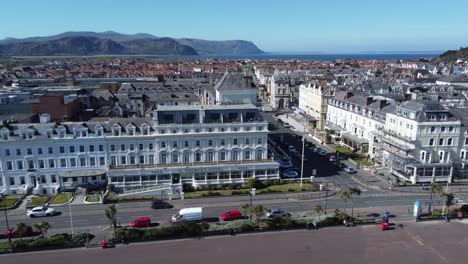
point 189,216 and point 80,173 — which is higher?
point 80,173

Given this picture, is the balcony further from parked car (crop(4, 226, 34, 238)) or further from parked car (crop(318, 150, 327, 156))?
parked car (crop(318, 150, 327, 156))

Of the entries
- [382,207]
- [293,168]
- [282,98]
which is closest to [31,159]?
[293,168]

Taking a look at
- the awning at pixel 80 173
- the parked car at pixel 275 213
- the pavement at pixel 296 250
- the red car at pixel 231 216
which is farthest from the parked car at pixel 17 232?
the parked car at pixel 275 213

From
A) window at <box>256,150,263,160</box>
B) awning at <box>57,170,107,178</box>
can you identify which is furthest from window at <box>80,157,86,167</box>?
window at <box>256,150,263,160</box>

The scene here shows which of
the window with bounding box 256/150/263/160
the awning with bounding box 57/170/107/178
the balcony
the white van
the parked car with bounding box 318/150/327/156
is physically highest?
the window with bounding box 256/150/263/160

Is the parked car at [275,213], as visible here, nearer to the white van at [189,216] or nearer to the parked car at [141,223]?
the white van at [189,216]

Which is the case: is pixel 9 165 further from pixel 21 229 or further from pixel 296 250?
pixel 296 250

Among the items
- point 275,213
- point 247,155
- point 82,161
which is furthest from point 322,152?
point 82,161
